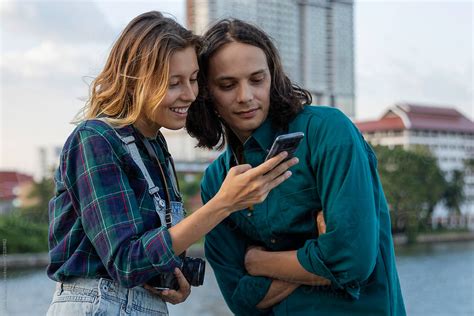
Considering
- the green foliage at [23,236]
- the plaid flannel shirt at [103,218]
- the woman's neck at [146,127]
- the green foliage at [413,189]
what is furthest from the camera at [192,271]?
the green foliage at [413,189]

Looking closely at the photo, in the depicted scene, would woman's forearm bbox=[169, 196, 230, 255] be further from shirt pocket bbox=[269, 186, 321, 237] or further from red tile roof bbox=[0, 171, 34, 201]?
red tile roof bbox=[0, 171, 34, 201]

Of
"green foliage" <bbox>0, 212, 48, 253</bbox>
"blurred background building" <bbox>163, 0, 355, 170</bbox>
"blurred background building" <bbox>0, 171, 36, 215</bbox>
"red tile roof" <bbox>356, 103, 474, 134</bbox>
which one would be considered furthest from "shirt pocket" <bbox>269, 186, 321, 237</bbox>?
"red tile roof" <bbox>356, 103, 474, 134</bbox>

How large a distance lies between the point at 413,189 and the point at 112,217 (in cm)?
2297

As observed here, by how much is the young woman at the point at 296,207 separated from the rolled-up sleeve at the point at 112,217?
0.81ft

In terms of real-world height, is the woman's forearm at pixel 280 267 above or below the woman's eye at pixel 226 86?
below

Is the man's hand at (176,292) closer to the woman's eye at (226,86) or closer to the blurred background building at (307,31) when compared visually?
the woman's eye at (226,86)

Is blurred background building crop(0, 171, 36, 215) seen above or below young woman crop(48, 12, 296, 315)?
below

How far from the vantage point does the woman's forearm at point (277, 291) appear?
1.14m

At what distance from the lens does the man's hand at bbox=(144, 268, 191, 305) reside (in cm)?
105

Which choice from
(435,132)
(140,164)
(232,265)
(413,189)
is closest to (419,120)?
(435,132)

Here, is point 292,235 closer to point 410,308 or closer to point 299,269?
point 299,269

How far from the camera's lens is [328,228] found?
1.04m

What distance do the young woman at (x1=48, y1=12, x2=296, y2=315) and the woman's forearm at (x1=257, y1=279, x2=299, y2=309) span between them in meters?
0.16

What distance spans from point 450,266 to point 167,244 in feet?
61.0
